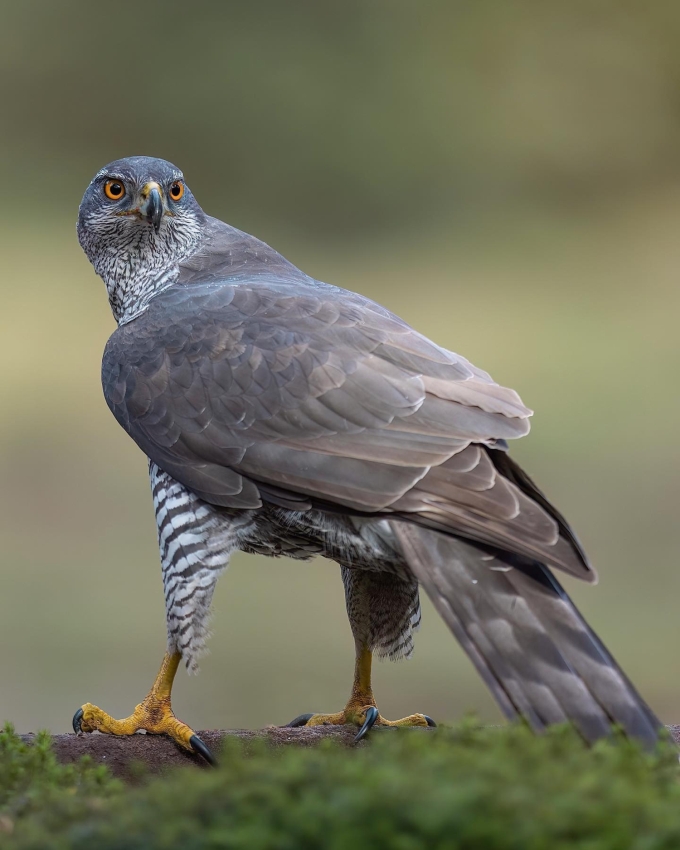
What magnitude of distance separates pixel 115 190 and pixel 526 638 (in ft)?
7.92

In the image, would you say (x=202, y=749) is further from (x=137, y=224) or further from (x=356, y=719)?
(x=137, y=224)

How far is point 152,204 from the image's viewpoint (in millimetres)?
3773

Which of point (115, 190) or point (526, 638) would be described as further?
point (115, 190)

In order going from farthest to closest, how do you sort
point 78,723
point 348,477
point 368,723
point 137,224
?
Answer: point 137,224 < point 368,723 < point 78,723 < point 348,477

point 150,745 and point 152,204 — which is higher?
point 152,204

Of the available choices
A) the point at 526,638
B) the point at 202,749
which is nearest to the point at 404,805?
the point at 526,638

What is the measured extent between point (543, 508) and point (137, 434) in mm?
1353

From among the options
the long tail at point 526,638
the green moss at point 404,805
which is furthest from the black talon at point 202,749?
the green moss at point 404,805

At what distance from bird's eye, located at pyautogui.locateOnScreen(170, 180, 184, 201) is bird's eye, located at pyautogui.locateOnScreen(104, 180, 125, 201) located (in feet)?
0.62

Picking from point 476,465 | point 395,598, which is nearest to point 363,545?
point 476,465

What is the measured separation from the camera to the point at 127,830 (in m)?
1.61

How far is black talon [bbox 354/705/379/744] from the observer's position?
3.54 metres

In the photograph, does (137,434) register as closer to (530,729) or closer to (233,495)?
(233,495)

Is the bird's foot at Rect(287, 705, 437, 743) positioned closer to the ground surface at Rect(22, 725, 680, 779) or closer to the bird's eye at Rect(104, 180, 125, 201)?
the ground surface at Rect(22, 725, 680, 779)
